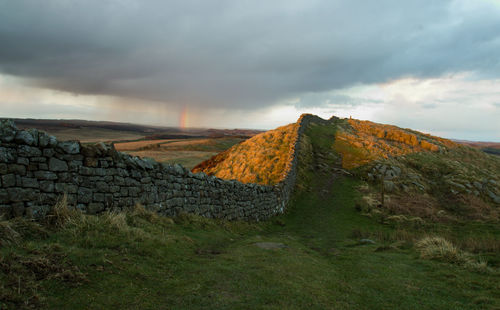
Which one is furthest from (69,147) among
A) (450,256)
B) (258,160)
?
(258,160)

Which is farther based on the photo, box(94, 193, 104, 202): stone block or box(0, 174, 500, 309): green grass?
box(94, 193, 104, 202): stone block

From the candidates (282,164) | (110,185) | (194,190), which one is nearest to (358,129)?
(282,164)

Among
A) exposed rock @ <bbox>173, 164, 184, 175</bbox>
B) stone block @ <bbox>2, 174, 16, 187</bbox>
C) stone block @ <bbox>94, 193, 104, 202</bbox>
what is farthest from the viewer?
exposed rock @ <bbox>173, 164, 184, 175</bbox>

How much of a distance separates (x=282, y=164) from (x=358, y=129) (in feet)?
128

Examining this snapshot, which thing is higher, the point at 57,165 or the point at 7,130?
the point at 7,130

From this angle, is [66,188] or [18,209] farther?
[66,188]

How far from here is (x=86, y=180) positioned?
8.55 meters

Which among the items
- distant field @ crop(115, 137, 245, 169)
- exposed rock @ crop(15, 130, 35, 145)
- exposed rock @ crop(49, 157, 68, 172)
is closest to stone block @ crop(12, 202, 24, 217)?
exposed rock @ crop(49, 157, 68, 172)

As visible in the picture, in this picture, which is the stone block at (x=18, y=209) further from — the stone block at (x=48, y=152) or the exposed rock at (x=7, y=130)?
the exposed rock at (x=7, y=130)

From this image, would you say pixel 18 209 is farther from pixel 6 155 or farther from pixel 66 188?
pixel 6 155

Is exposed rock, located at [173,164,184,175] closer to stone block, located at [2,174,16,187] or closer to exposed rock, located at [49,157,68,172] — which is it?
exposed rock, located at [49,157,68,172]

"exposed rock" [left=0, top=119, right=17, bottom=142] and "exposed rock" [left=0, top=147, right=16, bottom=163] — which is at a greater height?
"exposed rock" [left=0, top=119, right=17, bottom=142]

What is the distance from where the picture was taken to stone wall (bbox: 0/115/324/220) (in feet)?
23.0

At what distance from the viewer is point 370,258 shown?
9.99 meters
